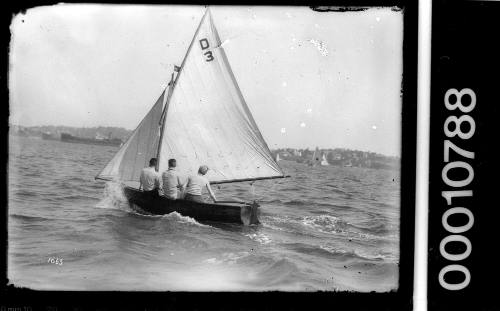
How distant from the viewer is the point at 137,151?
304 centimetres

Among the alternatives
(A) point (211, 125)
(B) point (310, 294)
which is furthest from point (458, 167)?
(A) point (211, 125)

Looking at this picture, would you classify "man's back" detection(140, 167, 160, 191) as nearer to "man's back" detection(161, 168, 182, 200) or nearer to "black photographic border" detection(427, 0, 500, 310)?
"man's back" detection(161, 168, 182, 200)

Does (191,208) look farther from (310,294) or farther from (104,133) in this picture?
(310,294)

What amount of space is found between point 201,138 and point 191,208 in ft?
1.44

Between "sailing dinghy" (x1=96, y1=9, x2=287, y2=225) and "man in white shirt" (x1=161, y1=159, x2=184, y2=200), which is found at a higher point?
"sailing dinghy" (x1=96, y1=9, x2=287, y2=225)

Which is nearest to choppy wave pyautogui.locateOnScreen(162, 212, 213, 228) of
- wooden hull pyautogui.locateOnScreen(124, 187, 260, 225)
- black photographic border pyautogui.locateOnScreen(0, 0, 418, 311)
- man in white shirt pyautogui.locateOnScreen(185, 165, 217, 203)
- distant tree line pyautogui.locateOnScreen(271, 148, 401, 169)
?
wooden hull pyautogui.locateOnScreen(124, 187, 260, 225)

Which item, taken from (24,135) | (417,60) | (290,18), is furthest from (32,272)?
(417,60)

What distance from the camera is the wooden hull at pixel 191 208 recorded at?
3.03 metres

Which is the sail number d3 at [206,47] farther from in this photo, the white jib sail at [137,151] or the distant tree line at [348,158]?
the distant tree line at [348,158]

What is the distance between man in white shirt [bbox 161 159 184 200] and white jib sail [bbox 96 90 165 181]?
132 mm

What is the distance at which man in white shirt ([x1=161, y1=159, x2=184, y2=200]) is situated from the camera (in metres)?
3.02

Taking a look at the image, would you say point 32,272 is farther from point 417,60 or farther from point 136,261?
point 417,60

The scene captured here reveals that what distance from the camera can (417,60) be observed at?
302 cm

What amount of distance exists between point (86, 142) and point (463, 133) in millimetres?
2260
